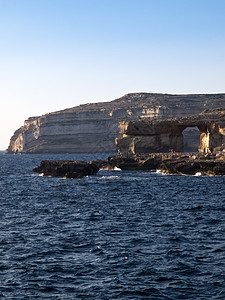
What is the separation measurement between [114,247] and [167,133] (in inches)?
2991

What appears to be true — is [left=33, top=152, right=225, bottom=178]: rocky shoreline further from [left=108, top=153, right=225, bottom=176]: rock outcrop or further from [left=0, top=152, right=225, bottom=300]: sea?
[left=0, top=152, right=225, bottom=300]: sea

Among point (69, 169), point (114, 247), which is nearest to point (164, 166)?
point (69, 169)

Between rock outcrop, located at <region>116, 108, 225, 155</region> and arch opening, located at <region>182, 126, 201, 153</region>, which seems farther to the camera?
arch opening, located at <region>182, 126, 201, 153</region>

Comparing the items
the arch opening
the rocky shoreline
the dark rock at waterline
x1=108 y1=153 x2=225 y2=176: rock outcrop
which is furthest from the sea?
the arch opening

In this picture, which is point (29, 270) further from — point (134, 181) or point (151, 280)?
point (134, 181)

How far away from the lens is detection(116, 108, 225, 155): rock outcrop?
90.9m

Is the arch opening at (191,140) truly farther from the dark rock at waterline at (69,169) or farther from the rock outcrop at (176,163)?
the dark rock at waterline at (69,169)

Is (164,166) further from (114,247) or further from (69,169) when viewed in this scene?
(114,247)

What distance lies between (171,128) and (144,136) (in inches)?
242

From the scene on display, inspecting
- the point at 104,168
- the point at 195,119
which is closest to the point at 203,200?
the point at 104,168

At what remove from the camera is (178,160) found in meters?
71.5

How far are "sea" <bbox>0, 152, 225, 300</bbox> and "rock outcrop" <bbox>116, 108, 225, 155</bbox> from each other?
48.4 meters

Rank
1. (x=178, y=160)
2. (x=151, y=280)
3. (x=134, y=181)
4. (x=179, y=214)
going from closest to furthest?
(x=151, y=280)
(x=179, y=214)
(x=134, y=181)
(x=178, y=160)

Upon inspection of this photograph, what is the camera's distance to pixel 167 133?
322 feet
